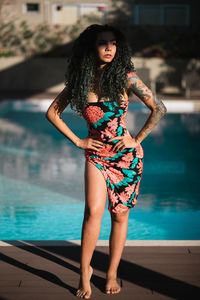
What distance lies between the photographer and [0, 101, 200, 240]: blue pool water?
195 inches

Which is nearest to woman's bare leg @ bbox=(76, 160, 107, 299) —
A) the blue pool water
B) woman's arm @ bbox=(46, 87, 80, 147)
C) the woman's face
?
woman's arm @ bbox=(46, 87, 80, 147)

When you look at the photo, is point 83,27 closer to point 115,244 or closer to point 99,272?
point 99,272

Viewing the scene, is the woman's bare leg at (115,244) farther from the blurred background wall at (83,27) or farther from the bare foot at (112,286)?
the blurred background wall at (83,27)

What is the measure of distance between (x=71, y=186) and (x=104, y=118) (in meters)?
4.05

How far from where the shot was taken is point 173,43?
Answer: 19781mm

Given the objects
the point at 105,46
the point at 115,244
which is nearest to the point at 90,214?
the point at 115,244

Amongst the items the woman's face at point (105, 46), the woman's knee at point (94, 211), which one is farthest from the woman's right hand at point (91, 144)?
the woman's face at point (105, 46)

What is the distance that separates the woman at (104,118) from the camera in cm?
258

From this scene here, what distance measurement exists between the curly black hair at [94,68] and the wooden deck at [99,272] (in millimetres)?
1048

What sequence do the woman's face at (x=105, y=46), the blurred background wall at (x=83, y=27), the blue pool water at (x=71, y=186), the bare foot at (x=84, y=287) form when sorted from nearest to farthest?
the woman's face at (x=105, y=46), the bare foot at (x=84, y=287), the blue pool water at (x=71, y=186), the blurred background wall at (x=83, y=27)

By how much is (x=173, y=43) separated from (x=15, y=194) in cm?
1499

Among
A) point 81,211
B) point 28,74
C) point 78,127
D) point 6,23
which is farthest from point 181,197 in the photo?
point 6,23

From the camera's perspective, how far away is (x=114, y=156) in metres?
2.65

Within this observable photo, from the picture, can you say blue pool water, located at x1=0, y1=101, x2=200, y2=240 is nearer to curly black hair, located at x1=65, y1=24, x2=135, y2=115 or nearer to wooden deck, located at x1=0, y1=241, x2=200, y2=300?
wooden deck, located at x1=0, y1=241, x2=200, y2=300
